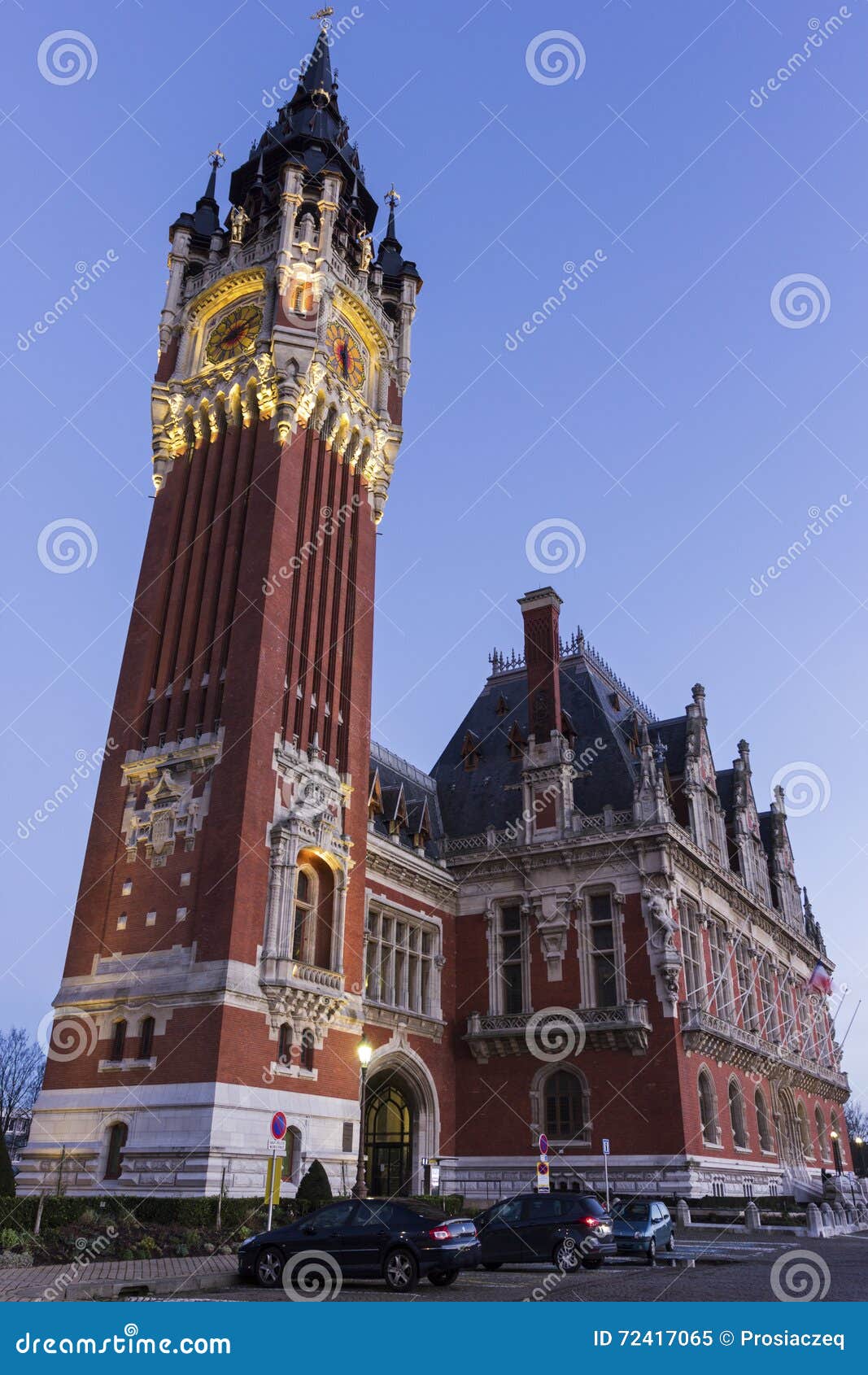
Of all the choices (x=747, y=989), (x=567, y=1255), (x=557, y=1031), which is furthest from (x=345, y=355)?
(x=567, y=1255)

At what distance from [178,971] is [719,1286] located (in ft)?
64.2

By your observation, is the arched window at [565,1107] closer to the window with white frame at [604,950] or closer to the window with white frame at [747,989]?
the window with white frame at [604,950]

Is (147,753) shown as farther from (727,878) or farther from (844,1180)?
(844,1180)

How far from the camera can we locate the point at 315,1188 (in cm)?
3006

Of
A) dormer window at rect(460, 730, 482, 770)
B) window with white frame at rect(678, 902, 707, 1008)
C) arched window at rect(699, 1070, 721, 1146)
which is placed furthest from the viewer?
dormer window at rect(460, 730, 482, 770)

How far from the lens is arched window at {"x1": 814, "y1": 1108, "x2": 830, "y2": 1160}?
59.1 metres

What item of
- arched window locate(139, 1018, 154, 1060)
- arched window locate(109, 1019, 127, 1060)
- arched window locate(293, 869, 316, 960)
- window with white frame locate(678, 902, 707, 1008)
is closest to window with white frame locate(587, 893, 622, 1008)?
window with white frame locate(678, 902, 707, 1008)

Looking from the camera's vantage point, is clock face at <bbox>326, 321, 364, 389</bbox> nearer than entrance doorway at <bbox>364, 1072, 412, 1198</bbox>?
No

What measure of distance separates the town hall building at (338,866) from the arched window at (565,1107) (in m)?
0.11

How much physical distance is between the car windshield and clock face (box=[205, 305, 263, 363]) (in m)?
34.0

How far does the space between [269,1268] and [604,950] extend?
87.0 ft

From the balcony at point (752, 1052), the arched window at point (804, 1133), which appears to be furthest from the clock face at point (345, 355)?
the arched window at point (804, 1133)

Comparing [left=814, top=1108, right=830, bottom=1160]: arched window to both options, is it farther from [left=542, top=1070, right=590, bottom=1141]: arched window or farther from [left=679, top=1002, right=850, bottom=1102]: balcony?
[left=542, top=1070, right=590, bottom=1141]: arched window

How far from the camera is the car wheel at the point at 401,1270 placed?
17078 millimetres
